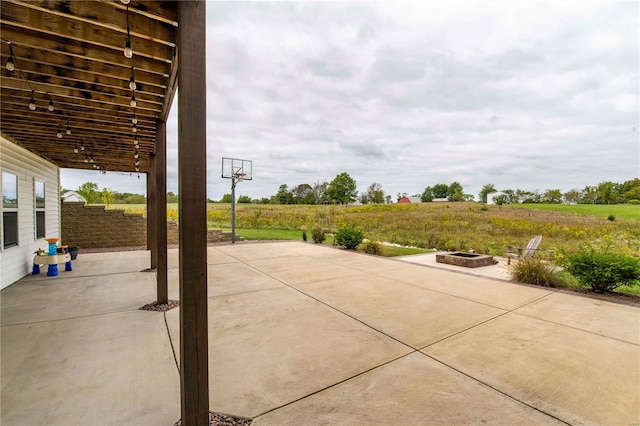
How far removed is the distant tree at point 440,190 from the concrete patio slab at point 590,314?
72664 mm

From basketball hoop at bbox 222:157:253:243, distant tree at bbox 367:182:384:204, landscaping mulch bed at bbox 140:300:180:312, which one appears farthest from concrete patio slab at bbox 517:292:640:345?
distant tree at bbox 367:182:384:204

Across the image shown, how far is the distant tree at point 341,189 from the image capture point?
47344 mm

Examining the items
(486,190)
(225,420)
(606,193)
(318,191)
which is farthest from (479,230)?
(318,191)

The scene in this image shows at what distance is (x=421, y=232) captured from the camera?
518 inches

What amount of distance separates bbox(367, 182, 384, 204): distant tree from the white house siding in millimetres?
40484

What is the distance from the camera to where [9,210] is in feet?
17.2

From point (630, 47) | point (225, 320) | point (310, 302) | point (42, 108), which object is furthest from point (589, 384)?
point (630, 47)

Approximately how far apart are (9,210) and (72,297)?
95.5 inches

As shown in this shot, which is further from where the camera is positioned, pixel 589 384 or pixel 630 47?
pixel 630 47

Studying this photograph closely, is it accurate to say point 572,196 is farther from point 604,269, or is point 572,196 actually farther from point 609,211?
point 604,269

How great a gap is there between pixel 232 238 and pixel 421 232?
29.4 ft

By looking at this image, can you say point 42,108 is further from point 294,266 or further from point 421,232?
point 421,232

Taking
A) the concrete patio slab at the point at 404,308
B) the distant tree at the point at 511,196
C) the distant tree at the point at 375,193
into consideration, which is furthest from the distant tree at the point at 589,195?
the concrete patio slab at the point at 404,308

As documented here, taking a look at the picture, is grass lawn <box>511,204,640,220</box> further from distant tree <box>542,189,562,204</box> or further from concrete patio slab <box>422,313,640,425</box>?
concrete patio slab <box>422,313,640,425</box>
